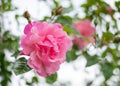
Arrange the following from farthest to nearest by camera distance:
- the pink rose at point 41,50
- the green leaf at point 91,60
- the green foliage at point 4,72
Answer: the green foliage at point 4,72
the green leaf at point 91,60
the pink rose at point 41,50

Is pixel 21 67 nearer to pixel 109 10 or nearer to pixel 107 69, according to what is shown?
pixel 107 69

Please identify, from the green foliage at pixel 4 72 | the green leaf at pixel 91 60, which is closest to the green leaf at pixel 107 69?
the green leaf at pixel 91 60

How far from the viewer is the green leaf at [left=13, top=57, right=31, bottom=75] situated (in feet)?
3.38

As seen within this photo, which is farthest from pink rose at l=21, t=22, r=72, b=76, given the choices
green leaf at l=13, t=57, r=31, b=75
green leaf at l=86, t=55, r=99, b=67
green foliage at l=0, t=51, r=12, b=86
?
green foliage at l=0, t=51, r=12, b=86

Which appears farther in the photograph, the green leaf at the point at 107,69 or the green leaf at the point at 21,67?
the green leaf at the point at 107,69

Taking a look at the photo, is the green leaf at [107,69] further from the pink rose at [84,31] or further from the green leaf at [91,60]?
the pink rose at [84,31]

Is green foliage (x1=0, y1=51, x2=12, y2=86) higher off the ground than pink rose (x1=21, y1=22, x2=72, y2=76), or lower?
higher

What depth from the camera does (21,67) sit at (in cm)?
104

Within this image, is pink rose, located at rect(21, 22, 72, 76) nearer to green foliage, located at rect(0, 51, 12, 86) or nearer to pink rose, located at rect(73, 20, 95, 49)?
green foliage, located at rect(0, 51, 12, 86)

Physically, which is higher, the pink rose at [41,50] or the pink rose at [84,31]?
the pink rose at [84,31]

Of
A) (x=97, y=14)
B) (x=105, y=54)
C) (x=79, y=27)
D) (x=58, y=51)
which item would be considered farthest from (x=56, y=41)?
(x=79, y=27)

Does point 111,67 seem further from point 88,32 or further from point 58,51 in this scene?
point 58,51

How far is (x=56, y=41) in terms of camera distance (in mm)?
1027

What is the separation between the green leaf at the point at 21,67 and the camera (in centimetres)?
103
